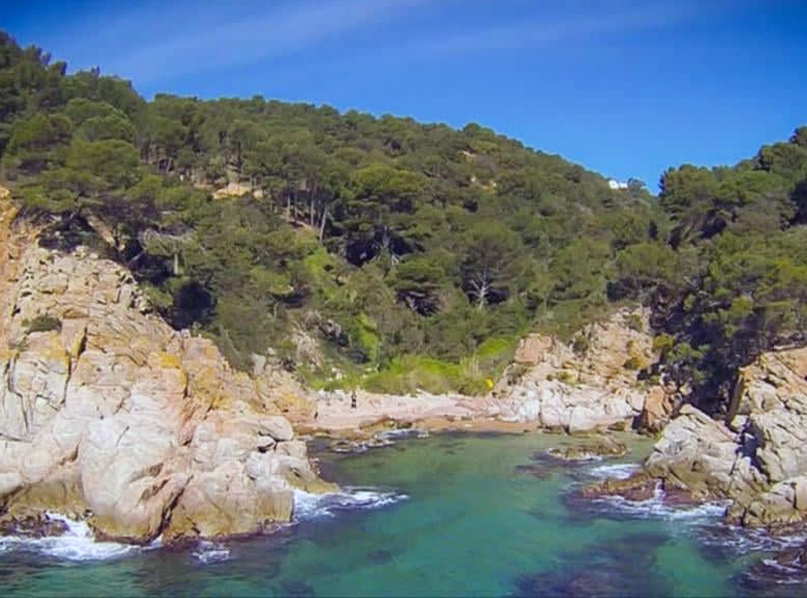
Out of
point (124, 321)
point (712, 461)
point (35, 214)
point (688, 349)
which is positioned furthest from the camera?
point (688, 349)

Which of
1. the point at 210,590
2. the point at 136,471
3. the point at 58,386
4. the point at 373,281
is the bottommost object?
the point at 210,590

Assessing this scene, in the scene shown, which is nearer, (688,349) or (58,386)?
(58,386)

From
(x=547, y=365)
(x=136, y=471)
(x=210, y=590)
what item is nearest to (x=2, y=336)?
(x=136, y=471)

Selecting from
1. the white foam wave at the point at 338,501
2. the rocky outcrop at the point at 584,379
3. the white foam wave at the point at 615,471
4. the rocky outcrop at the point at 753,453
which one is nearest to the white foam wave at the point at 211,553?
the white foam wave at the point at 338,501

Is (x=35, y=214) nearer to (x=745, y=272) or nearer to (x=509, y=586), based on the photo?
(x=509, y=586)

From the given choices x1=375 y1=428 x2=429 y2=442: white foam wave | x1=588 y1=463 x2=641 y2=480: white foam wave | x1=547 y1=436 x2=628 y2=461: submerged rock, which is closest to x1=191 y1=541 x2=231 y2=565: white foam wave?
x1=588 y1=463 x2=641 y2=480: white foam wave

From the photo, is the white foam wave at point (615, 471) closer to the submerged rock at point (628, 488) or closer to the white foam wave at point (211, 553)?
the submerged rock at point (628, 488)

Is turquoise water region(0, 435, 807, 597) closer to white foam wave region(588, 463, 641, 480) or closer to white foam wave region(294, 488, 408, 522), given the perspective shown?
white foam wave region(294, 488, 408, 522)
